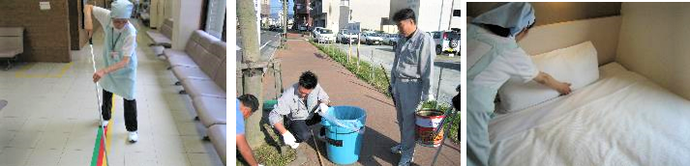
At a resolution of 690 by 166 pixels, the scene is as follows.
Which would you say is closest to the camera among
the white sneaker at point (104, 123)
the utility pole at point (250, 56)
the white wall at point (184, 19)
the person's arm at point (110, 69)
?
the utility pole at point (250, 56)

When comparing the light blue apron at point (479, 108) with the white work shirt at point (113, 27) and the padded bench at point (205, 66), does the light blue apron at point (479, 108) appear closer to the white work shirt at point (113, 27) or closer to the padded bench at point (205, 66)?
the padded bench at point (205, 66)

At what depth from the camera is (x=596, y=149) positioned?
4.46 feet

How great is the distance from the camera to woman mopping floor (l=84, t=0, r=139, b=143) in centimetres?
129

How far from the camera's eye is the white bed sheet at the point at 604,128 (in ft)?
4.37

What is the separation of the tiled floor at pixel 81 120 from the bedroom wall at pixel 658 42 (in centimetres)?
168

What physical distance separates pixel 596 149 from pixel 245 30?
1.27 m

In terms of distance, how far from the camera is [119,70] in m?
1.38

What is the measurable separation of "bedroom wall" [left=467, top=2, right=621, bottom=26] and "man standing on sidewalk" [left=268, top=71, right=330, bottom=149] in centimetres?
64

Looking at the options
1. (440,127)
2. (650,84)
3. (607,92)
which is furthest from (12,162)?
(650,84)

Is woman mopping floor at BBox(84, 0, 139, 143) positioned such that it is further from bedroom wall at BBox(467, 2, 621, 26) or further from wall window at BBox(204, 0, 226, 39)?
bedroom wall at BBox(467, 2, 621, 26)

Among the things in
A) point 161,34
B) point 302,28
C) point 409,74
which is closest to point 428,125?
point 409,74

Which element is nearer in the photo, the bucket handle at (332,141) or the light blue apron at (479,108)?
the bucket handle at (332,141)

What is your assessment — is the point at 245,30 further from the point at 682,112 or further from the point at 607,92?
the point at 682,112

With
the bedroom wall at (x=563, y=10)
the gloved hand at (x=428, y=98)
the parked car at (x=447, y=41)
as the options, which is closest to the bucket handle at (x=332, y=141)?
the gloved hand at (x=428, y=98)
